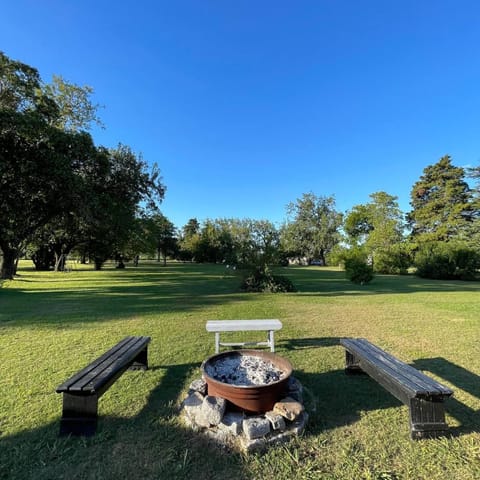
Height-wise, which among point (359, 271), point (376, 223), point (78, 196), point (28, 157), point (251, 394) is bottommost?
point (251, 394)

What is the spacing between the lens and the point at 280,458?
2082 mm

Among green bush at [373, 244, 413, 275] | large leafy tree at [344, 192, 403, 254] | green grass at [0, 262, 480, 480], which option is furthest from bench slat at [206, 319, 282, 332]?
large leafy tree at [344, 192, 403, 254]

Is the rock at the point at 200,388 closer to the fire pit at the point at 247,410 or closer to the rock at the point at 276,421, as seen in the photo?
the fire pit at the point at 247,410

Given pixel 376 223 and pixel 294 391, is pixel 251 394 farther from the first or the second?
pixel 376 223

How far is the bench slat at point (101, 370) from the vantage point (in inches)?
88.7

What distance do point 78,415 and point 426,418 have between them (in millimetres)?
2929

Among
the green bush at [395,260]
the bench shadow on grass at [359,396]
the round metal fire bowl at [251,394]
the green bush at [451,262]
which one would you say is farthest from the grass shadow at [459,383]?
the green bush at [395,260]

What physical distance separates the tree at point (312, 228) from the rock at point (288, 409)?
144ft

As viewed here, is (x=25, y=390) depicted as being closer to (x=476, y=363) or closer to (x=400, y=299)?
(x=476, y=363)

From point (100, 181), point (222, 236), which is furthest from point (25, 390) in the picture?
point (222, 236)

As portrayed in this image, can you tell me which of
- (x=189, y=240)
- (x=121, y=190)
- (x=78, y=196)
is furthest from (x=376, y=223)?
(x=78, y=196)

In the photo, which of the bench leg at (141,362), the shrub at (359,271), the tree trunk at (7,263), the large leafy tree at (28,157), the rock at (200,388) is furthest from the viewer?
the shrub at (359,271)

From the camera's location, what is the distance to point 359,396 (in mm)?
3002

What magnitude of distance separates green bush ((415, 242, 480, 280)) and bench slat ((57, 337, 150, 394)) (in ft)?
69.0
